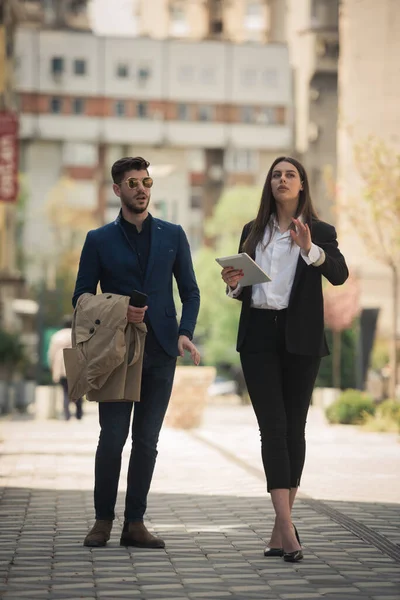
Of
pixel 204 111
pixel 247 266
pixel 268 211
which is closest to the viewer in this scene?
pixel 247 266

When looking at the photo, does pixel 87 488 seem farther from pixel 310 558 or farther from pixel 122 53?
pixel 122 53

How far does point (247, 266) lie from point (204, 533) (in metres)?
1.97

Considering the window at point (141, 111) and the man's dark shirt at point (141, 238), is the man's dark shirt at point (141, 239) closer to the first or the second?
the man's dark shirt at point (141, 238)

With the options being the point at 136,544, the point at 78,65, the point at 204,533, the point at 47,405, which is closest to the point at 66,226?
the point at 78,65

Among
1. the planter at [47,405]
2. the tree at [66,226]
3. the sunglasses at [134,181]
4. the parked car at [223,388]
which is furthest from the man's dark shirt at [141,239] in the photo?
the tree at [66,226]

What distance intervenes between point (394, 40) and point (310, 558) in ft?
170

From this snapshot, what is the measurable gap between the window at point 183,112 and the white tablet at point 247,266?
85.6 m

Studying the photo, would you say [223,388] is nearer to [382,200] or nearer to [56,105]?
[56,105]

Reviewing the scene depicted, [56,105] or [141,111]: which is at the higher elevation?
[56,105]

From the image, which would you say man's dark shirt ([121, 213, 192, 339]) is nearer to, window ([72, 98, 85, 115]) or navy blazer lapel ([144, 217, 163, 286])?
navy blazer lapel ([144, 217, 163, 286])

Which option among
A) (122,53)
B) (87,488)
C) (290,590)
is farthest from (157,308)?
(122,53)

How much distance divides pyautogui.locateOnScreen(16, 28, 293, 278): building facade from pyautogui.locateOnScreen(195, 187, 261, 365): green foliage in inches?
511

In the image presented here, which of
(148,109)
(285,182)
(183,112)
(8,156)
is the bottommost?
(285,182)

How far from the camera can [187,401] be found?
25453 mm
